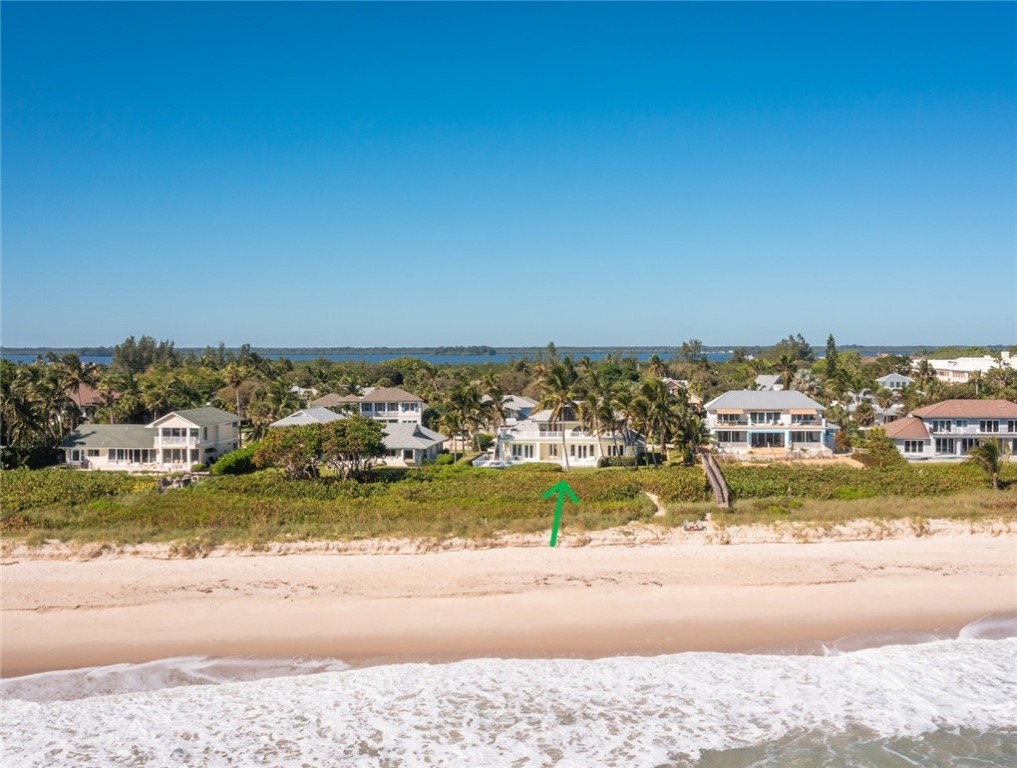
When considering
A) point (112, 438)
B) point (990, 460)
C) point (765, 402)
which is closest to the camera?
point (990, 460)

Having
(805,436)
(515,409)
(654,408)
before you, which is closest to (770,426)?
(805,436)

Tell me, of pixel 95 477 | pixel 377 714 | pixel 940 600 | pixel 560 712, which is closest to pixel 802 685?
pixel 560 712

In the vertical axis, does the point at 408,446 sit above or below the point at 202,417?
below

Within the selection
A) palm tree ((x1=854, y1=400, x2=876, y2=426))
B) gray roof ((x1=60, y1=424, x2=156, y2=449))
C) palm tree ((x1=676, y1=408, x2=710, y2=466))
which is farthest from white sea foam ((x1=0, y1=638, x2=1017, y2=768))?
palm tree ((x1=854, y1=400, x2=876, y2=426))

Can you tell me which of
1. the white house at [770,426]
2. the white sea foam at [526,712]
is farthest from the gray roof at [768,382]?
the white sea foam at [526,712]

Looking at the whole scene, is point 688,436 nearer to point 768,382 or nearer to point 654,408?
point 654,408

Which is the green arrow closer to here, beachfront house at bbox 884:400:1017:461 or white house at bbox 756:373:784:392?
beachfront house at bbox 884:400:1017:461
